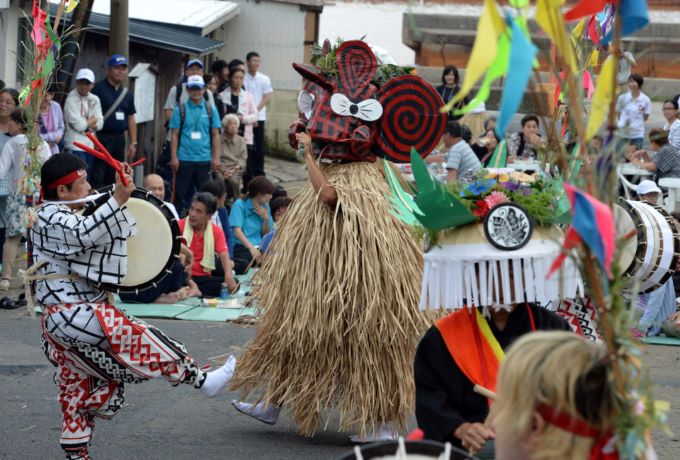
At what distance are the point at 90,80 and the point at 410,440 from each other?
8.90 m

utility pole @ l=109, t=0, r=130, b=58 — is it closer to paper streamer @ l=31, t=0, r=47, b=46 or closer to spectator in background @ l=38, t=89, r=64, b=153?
spectator in background @ l=38, t=89, r=64, b=153

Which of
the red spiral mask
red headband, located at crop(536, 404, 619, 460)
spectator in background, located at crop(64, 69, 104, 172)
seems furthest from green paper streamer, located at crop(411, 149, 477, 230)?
spectator in background, located at crop(64, 69, 104, 172)

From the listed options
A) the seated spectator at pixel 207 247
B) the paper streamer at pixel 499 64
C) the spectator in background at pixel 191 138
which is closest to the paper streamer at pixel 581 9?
the paper streamer at pixel 499 64

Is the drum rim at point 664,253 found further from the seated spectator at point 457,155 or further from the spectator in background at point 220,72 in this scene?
the spectator in background at point 220,72

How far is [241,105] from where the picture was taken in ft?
45.2

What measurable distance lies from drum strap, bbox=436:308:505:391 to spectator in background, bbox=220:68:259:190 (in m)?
9.85

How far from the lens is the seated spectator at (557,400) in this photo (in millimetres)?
2336

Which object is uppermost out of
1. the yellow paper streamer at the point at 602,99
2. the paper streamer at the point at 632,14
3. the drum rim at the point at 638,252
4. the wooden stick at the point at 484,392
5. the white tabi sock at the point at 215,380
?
Result: the paper streamer at the point at 632,14

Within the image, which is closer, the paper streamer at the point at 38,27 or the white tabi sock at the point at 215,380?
the white tabi sock at the point at 215,380

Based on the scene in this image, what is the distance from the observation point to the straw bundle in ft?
18.3

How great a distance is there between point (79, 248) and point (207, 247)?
4989 millimetres

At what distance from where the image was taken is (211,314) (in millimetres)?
9328

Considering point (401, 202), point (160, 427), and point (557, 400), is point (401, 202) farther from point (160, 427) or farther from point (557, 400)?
point (557, 400)

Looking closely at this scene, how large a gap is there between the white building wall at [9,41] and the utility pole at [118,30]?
1.03 meters
